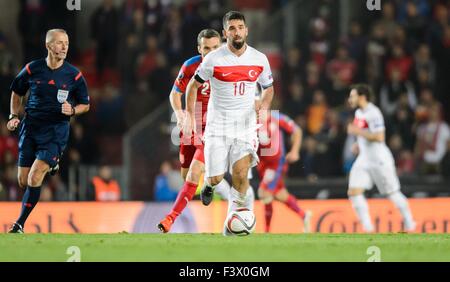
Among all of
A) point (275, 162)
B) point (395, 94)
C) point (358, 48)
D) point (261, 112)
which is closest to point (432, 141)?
point (395, 94)

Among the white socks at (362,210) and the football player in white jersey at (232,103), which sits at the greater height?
the football player in white jersey at (232,103)

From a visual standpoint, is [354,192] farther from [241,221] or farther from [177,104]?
[241,221]

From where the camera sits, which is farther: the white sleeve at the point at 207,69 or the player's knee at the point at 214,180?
the player's knee at the point at 214,180

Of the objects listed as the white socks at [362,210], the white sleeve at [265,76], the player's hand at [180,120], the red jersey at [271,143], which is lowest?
the white socks at [362,210]

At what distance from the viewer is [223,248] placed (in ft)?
30.5

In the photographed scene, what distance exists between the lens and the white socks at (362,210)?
50.0 ft

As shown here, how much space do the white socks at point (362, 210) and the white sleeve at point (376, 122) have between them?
0.97 meters

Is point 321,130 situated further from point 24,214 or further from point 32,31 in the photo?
point 24,214

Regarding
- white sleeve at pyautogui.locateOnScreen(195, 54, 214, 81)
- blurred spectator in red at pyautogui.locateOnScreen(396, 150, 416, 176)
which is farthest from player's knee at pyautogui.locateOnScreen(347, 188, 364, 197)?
white sleeve at pyautogui.locateOnScreen(195, 54, 214, 81)

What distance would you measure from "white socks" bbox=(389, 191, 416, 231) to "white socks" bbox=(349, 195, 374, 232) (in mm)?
410

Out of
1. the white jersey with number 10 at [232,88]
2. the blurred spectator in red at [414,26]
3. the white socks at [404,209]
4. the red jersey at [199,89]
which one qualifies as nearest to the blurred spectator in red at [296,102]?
the blurred spectator in red at [414,26]

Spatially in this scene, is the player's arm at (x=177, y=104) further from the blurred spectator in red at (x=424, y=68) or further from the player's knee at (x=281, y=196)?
the blurred spectator in red at (x=424, y=68)

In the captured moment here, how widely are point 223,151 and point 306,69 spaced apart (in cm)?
927

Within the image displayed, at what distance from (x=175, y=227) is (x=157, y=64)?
4.54 meters
